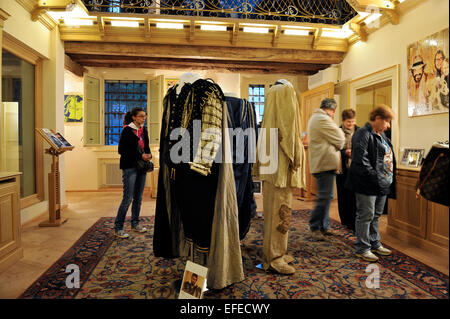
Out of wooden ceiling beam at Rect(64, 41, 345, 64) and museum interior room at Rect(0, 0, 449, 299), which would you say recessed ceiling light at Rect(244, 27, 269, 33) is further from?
wooden ceiling beam at Rect(64, 41, 345, 64)

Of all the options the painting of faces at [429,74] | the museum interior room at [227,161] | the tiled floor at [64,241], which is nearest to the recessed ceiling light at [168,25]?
the museum interior room at [227,161]

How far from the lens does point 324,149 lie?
302 cm

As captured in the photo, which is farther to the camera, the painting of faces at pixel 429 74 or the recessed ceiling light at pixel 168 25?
the recessed ceiling light at pixel 168 25

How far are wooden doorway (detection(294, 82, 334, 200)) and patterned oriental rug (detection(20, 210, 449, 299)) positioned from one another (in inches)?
86.0

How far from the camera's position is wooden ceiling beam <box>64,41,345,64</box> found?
4.98 metres

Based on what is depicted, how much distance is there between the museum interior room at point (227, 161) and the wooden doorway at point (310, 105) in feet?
0.16

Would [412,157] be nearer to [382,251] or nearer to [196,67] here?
[382,251]

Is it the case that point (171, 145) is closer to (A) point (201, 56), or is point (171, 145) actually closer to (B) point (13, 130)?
(B) point (13, 130)

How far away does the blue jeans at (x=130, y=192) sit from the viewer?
319 centimetres

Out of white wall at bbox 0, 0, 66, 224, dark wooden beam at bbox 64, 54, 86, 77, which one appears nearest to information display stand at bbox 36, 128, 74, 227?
white wall at bbox 0, 0, 66, 224

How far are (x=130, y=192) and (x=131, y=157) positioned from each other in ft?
1.29

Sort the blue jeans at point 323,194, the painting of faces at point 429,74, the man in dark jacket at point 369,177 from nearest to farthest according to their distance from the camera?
the painting of faces at point 429,74 → the man in dark jacket at point 369,177 → the blue jeans at point 323,194

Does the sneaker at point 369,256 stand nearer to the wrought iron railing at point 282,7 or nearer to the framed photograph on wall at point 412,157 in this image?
the framed photograph on wall at point 412,157

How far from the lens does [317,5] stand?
5.05 meters
